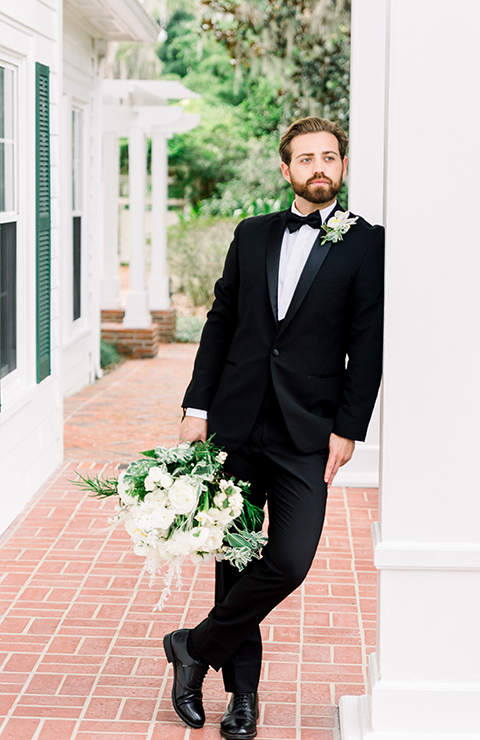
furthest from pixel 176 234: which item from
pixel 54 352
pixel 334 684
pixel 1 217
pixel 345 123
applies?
pixel 334 684

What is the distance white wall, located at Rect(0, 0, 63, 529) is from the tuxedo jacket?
2.46 metres

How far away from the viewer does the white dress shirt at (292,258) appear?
9.97ft

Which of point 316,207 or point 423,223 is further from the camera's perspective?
point 316,207

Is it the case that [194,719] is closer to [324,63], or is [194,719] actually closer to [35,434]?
[35,434]

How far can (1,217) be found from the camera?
212 inches

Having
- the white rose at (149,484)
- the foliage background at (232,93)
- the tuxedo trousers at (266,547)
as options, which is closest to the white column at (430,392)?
the tuxedo trousers at (266,547)

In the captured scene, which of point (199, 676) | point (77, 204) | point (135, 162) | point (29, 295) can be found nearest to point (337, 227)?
point (199, 676)

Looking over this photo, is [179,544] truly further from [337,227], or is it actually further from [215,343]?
[337,227]

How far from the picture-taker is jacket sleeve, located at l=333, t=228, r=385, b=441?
9.56ft

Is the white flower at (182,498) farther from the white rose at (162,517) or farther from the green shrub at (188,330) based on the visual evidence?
the green shrub at (188,330)

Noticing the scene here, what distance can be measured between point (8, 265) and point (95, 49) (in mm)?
5334

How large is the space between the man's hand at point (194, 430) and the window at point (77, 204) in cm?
654

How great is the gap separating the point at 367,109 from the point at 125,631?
3454mm

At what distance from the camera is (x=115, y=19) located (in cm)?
938
